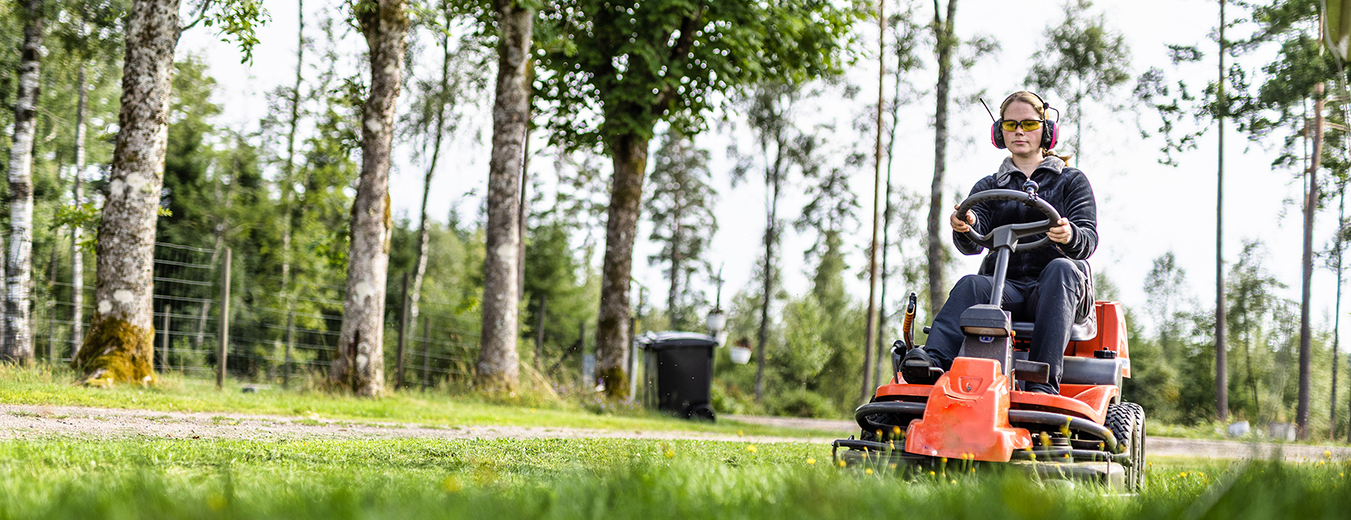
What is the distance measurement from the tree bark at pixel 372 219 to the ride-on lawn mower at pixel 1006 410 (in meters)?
7.42

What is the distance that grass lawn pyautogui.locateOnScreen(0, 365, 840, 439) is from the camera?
23.4 feet

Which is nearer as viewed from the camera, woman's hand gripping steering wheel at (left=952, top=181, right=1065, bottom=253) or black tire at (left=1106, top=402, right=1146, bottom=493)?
black tire at (left=1106, top=402, right=1146, bottom=493)

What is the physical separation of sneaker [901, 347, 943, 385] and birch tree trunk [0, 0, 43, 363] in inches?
408

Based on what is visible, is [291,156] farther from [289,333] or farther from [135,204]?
[135,204]

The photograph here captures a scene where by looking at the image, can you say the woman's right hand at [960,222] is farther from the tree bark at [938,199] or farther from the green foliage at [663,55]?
the tree bark at [938,199]

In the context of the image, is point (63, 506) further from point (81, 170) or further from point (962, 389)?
point (81, 170)

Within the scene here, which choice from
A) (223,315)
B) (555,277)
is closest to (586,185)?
(555,277)

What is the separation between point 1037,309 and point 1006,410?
76 cm

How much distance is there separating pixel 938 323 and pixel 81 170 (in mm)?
22164

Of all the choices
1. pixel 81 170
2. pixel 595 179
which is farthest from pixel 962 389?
pixel 595 179

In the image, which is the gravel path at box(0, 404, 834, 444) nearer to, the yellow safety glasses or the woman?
the woman

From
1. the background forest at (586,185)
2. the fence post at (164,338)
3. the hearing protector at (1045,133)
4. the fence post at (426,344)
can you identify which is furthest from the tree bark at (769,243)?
the hearing protector at (1045,133)

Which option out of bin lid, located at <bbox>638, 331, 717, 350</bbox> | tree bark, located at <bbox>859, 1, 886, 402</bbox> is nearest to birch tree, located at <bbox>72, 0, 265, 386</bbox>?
bin lid, located at <bbox>638, 331, 717, 350</bbox>

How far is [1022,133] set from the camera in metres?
4.88
